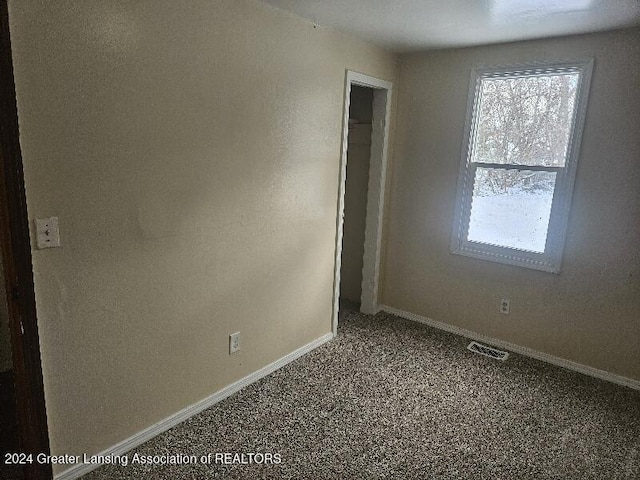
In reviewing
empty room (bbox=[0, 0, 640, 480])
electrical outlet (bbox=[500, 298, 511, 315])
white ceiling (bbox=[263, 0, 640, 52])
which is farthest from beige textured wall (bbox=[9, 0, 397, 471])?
electrical outlet (bbox=[500, 298, 511, 315])

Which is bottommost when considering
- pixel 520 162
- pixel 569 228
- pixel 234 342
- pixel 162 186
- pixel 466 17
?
pixel 234 342

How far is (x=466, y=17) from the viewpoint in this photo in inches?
98.7

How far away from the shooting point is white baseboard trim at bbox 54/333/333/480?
1.91 meters

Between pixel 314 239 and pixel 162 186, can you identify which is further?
pixel 314 239

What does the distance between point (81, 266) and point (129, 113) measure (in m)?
0.72

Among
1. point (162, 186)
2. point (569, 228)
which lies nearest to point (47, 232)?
point (162, 186)

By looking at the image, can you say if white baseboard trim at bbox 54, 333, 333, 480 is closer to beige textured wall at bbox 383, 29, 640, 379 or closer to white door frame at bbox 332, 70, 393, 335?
white door frame at bbox 332, 70, 393, 335

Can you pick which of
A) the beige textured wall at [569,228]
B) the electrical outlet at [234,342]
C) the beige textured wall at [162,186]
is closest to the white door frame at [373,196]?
the beige textured wall at [569,228]

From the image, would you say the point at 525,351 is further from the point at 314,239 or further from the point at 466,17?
the point at 466,17

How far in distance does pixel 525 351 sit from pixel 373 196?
1.80 metres

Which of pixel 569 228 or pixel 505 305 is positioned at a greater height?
pixel 569 228

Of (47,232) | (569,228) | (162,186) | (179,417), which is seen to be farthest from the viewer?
(569,228)

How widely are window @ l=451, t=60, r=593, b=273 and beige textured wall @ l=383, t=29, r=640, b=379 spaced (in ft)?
0.26

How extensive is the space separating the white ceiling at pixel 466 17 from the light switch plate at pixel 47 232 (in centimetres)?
166
